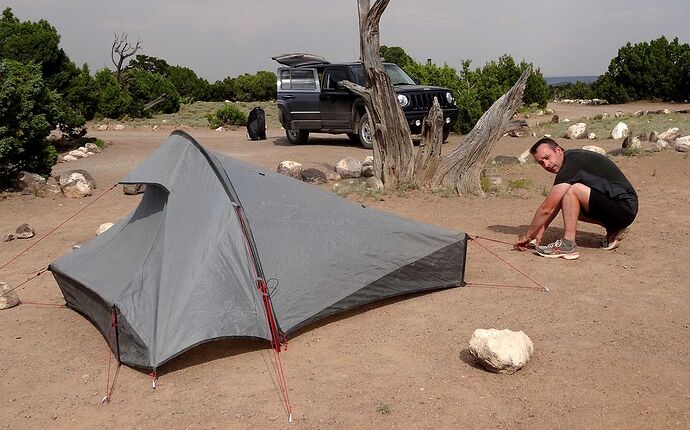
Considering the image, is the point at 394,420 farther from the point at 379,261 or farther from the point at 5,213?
the point at 5,213

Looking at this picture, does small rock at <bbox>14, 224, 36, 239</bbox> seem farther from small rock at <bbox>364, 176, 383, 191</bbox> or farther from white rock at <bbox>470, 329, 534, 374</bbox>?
white rock at <bbox>470, 329, 534, 374</bbox>

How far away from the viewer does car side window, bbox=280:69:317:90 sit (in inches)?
667

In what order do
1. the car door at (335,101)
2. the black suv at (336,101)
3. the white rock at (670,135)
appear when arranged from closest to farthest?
the white rock at (670,135)
the black suv at (336,101)
the car door at (335,101)

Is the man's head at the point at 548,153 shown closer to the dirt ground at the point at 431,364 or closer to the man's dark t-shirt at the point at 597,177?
the man's dark t-shirt at the point at 597,177

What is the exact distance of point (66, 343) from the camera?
17.9 ft

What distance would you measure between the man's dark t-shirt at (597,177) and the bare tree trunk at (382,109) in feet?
12.8

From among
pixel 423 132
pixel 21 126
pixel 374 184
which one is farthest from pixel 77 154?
pixel 423 132

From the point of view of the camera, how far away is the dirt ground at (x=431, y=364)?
4.06 m

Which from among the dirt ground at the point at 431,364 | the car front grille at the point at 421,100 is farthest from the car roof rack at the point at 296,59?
the dirt ground at the point at 431,364

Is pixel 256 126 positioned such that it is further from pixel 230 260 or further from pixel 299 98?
pixel 230 260

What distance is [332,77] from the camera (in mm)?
16250

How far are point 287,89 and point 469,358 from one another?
44.0 ft

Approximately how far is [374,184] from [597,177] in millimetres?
4494

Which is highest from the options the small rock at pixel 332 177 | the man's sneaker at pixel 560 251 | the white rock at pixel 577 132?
the white rock at pixel 577 132
